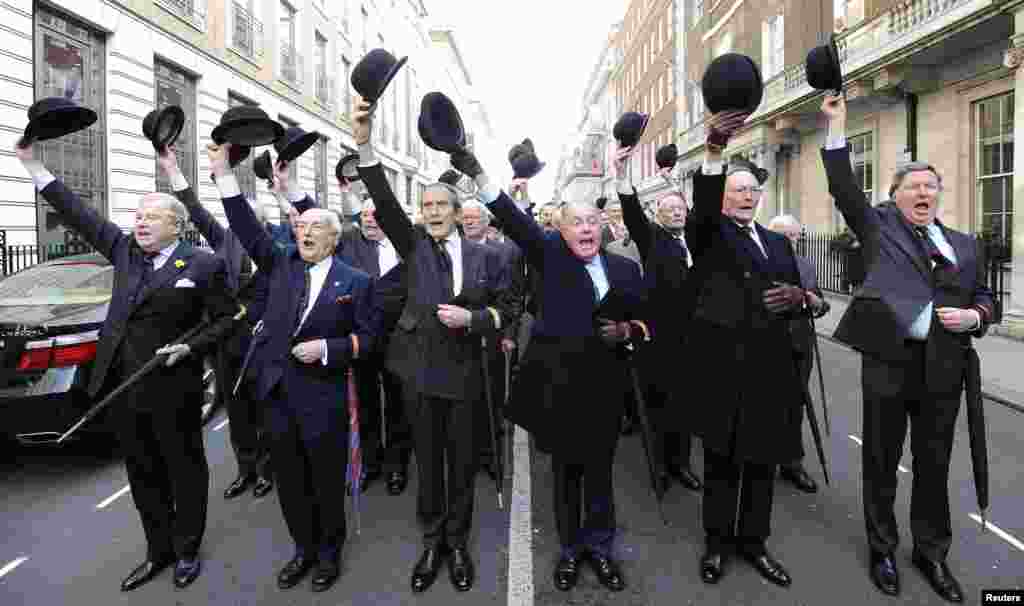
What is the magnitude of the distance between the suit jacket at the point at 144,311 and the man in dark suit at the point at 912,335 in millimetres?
3323

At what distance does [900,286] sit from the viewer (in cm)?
308

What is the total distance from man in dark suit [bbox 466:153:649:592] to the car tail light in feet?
10.4

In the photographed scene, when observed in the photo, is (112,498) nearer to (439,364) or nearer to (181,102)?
(439,364)

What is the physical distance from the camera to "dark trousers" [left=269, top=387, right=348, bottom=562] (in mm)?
3145

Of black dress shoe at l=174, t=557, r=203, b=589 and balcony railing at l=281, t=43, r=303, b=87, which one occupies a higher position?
balcony railing at l=281, t=43, r=303, b=87

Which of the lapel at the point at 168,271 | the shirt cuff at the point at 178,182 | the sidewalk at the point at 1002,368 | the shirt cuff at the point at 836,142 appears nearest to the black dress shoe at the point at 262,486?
the lapel at the point at 168,271

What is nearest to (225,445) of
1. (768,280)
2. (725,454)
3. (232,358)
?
(232,358)

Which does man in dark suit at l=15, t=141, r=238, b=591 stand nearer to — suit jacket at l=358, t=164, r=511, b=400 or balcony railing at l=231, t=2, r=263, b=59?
suit jacket at l=358, t=164, r=511, b=400

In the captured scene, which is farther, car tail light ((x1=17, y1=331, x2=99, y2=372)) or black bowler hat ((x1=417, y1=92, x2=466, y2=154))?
car tail light ((x1=17, y1=331, x2=99, y2=372))

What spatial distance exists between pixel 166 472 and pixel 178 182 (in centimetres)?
163

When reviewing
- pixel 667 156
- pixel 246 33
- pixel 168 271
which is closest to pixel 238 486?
pixel 168 271

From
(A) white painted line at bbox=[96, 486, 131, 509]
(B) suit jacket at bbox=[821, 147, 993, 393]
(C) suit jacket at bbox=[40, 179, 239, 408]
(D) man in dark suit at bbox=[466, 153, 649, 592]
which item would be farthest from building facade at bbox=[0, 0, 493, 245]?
(A) white painted line at bbox=[96, 486, 131, 509]

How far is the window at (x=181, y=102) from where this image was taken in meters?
13.7

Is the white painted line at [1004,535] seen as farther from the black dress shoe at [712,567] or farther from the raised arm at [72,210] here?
the raised arm at [72,210]
